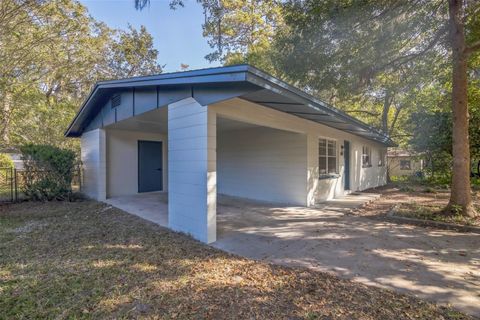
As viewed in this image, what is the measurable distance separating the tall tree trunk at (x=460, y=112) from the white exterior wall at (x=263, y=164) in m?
3.62

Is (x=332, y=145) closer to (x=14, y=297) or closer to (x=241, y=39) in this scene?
(x=14, y=297)

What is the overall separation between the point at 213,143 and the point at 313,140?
442 centimetres

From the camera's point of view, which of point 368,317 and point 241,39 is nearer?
point 368,317

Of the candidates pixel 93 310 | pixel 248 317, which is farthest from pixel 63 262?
pixel 248 317

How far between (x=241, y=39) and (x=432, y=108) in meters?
12.4

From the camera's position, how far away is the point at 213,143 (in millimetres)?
4359

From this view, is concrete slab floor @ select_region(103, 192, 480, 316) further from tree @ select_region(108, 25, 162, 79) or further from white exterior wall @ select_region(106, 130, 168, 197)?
tree @ select_region(108, 25, 162, 79)

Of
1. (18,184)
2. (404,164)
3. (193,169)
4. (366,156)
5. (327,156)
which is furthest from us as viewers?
(404,164)

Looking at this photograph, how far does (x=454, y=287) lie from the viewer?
291 centimetres

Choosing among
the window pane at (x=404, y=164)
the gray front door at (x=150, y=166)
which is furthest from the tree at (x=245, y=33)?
the window pane at (x=404, y=164)

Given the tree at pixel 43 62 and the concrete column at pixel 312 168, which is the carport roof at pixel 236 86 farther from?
the tree at pixel 43 62

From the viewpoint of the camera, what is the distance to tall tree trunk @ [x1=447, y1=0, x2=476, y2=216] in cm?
590

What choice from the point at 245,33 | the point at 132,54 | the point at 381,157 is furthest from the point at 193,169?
the point at 132,54

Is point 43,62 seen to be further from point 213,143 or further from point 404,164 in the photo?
point 404,164
